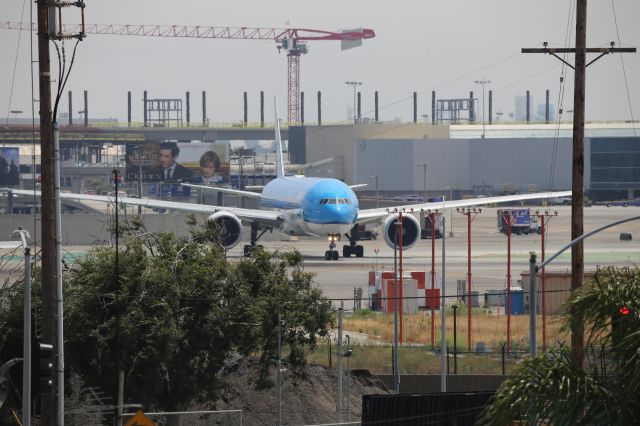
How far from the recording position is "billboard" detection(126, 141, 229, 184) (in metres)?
185

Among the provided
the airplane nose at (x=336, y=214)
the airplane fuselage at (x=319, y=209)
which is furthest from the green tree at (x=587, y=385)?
the airplane fuselage at (x=319, y=209)

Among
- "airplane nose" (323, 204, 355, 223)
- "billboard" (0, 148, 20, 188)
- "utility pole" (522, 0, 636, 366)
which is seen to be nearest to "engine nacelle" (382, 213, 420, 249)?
"airplane nose" (323, 204, 355, 223)

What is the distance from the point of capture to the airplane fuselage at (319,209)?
261 ft

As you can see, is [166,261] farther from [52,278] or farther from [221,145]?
[221,145]

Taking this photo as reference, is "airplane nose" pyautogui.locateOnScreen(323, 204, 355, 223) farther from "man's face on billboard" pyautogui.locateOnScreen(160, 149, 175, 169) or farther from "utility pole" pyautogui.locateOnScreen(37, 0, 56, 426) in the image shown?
"man's face on billboard" pyautogui.locateOnScreen(160, 149, 175, 169)

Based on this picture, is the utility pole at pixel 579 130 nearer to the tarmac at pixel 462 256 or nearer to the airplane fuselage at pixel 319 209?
the tarmac at pixel 462 256

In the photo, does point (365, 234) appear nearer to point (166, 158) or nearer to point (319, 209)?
point (319, 209)

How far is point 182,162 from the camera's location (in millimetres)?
188625

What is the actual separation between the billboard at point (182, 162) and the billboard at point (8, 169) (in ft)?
54.2

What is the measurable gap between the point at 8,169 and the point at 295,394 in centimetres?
15171

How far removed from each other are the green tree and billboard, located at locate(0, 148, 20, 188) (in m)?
173

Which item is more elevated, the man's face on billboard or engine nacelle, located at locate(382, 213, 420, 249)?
the man's face on billboard

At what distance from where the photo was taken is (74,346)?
3547cm

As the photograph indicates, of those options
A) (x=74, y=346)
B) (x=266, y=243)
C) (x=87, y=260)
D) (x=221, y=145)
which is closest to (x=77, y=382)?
(x=74, y=346)
